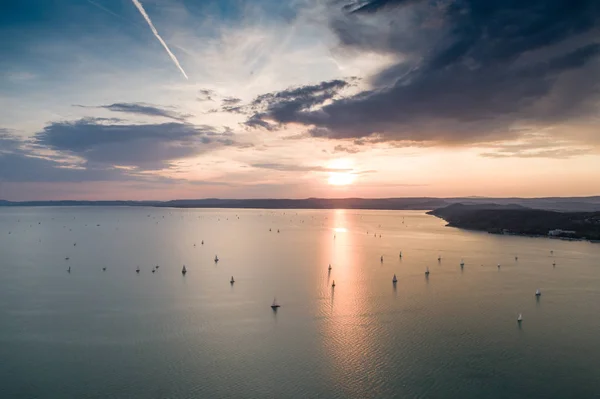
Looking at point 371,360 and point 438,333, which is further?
point 438,333

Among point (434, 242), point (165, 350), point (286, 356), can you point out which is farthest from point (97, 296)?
point (434, 242)

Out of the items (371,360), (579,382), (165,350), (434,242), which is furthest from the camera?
(434,242)

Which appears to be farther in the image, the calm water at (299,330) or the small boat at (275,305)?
the small boat at (275,305)

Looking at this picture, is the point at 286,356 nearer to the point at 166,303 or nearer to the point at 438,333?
the point at 438,333

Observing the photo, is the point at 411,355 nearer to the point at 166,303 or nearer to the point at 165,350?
the point at 165,350

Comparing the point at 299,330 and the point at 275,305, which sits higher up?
the point at 275,305

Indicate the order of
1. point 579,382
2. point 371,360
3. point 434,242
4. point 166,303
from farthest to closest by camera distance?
point 434,242 → point 166,303 → point 371,360 → point 579,382

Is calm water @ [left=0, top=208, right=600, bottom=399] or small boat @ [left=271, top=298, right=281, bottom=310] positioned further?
small boat @ [left=271, top=298, right=281, bottom=310]

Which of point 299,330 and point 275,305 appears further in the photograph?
point 275,305
